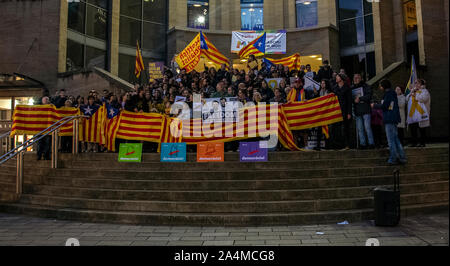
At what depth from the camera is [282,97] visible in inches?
410

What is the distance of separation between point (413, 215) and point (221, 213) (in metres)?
4.08

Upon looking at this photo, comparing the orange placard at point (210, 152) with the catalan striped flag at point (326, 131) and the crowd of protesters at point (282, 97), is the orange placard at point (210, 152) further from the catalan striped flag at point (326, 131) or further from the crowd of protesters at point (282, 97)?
the catalan striped flag at point (326, 131)

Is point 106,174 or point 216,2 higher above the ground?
point 216,2

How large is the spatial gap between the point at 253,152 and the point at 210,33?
598 inches

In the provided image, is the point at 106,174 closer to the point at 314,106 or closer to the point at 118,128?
the point at 118,128

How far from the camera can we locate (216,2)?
2394 centimetres

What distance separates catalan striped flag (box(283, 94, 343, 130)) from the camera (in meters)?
9.30

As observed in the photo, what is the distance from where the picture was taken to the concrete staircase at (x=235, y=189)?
6520 millimetres

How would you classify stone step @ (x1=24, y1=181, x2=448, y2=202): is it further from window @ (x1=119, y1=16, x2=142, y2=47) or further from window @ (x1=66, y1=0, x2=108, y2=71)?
window @ (x1=119, y1=16, x2=142, y2=47)

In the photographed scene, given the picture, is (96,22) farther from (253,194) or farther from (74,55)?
(253,194)

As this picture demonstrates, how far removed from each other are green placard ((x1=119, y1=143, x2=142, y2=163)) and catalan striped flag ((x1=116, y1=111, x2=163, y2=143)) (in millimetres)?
1368

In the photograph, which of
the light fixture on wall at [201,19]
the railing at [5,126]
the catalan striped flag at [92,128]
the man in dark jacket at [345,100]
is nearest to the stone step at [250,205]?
the man in dark jacket at [345,100]

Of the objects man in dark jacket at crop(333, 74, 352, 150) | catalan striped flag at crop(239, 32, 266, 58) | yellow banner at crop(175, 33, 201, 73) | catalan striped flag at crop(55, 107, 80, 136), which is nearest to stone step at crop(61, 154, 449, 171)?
man in dark jacket at crop(333, 74, 352, 150)
